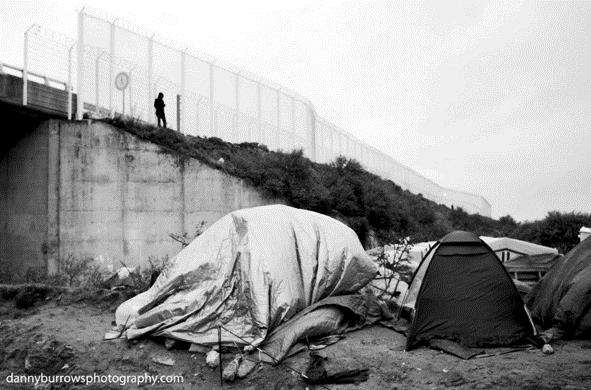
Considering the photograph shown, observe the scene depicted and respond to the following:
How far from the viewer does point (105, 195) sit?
13414mm

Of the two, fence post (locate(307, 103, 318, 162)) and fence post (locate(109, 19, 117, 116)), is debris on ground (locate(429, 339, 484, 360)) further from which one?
fence post (locate(307, 103, 318, 162))

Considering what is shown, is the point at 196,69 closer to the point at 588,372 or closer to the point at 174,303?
the point at 174,303

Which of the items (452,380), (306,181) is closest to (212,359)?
(452,380)

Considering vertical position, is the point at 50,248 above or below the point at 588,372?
above

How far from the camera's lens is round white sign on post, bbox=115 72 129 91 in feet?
48.3

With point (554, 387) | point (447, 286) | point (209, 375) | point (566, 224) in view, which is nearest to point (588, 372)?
point (554, 387)

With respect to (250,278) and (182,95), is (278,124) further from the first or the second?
(250,278)

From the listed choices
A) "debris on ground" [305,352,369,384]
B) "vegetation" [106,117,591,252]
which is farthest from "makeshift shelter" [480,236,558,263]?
"debris on ground" [305,352,369,384]

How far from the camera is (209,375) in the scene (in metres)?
6.69

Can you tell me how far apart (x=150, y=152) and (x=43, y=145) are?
281 cm

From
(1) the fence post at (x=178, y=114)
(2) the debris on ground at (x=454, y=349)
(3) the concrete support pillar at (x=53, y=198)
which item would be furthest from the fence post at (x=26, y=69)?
(2) the debris on ground at (x=454, y=349)

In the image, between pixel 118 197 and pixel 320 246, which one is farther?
pixel 118 197

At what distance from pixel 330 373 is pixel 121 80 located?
38.0ft

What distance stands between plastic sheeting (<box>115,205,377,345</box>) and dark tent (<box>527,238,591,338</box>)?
9.51ft
